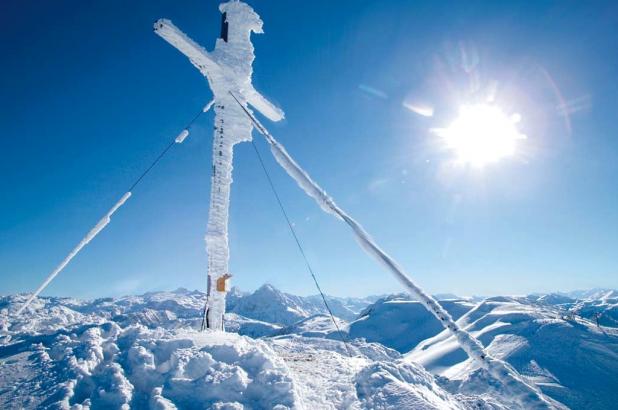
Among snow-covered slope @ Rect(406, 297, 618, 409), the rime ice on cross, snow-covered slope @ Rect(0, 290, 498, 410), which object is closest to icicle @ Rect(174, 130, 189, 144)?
the rime ice on cross

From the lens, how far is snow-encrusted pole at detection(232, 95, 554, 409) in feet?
14.7

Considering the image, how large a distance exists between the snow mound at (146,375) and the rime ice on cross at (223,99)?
11.3 ft

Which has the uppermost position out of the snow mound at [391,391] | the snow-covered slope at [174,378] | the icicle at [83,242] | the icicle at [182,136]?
the icicle at [182,136]

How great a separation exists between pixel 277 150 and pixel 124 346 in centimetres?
514

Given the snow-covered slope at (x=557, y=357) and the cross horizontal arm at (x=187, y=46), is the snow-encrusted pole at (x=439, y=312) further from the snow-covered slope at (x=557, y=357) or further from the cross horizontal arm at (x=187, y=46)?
the snow-covered slope at (x=557, y=357)

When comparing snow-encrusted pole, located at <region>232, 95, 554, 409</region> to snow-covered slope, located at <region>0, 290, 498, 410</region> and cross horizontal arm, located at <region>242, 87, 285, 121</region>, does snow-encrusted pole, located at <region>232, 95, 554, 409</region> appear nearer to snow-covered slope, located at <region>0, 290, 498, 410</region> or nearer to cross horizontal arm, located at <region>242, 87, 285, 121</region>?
snow-covered slope, located at <region>0, 290, 498, 410</region>

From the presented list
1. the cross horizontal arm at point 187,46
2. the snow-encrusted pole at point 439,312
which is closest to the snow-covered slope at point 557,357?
the cross horizontal arm at point 187,46

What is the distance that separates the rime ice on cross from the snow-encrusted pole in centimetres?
519

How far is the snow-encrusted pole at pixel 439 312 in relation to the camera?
447 centimetres

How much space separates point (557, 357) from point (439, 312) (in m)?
91.2

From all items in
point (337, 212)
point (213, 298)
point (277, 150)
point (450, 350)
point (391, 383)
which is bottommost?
point (450, 350)

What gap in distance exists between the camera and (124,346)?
7.20m

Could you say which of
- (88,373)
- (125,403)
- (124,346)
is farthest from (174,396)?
(124,346)

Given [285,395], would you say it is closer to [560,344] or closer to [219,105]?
[219,105]
